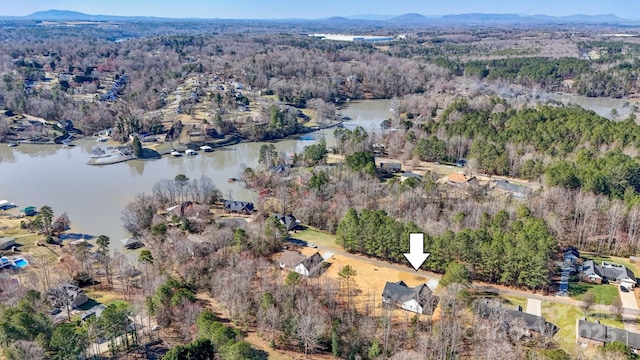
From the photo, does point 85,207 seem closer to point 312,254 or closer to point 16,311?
point 16,311

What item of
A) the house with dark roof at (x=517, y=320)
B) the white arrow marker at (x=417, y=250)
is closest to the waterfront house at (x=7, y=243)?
the white arrow marker at (x=417, y=250)

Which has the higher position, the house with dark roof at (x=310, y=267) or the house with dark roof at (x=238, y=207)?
the house with dark roof at (x=238, y=207)

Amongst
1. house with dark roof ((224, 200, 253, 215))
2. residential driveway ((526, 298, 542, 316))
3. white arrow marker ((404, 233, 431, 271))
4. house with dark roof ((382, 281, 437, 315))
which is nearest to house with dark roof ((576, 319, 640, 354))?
residential driveway ((526, 298, 542, 316))

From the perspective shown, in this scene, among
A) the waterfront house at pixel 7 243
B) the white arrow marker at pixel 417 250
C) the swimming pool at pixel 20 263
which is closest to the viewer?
the white arrow marker at pixel 417 250

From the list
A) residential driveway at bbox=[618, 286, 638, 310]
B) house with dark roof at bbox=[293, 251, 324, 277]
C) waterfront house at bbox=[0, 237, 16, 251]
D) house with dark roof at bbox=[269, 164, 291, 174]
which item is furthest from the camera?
house with dark roof at bbox=[269, 164, 291, 174]

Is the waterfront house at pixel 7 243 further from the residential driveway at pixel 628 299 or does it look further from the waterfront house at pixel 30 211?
the residential driveway at pixel 628 299

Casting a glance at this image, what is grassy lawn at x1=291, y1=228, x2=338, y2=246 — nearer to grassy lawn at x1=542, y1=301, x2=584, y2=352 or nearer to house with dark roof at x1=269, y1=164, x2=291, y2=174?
house with dark roof at x1=269, y1=164, x2=291, y2=174

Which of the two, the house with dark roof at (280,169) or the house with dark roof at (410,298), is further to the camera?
the house with dark roof at (280,169)
